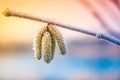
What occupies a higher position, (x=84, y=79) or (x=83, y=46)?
(x=83, y=46)

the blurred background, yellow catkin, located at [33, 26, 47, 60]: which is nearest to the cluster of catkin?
yellow catkin, located at [33, 26, 47, 60]

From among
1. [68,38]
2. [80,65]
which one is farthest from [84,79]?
[68,38]

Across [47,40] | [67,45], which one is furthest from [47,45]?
[67,45]

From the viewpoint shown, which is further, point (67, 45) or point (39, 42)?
point (67, 45)

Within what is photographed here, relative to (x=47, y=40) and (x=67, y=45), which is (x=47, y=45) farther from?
(x=67, y=45)

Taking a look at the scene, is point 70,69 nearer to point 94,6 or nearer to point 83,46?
point 83,46

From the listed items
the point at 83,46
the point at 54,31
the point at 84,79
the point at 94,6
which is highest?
the point at 94,6

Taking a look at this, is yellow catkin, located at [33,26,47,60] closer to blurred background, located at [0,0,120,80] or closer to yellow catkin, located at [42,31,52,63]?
yellow catkin, located at [42,31,52,63]
